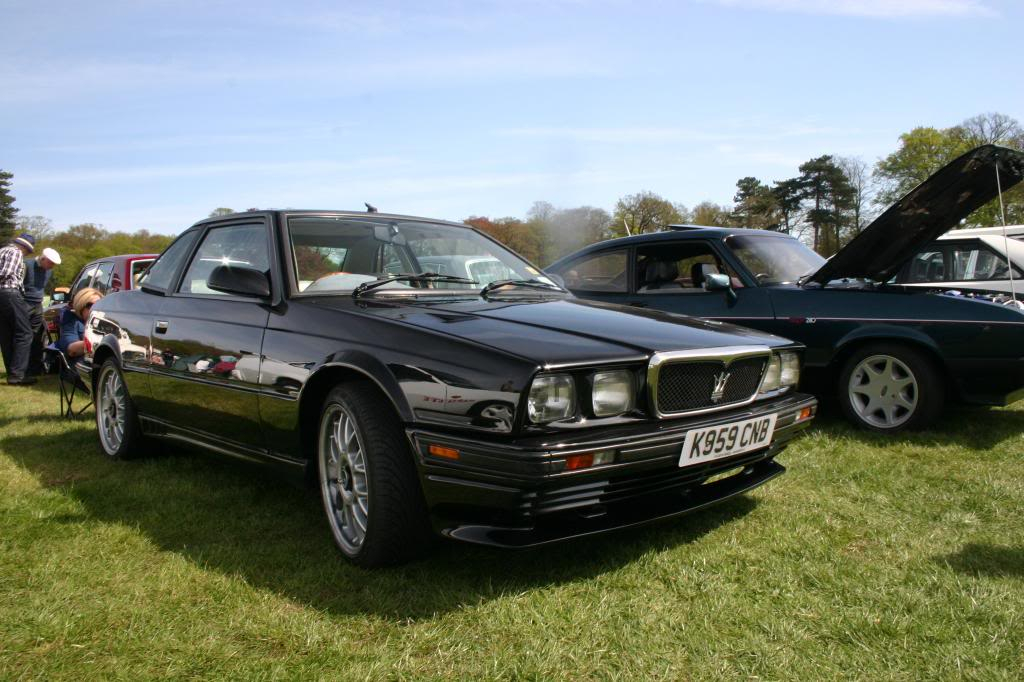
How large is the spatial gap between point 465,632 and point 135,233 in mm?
91904

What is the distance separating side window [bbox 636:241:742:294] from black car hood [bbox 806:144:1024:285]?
2.63 feet

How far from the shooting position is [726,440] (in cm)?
291

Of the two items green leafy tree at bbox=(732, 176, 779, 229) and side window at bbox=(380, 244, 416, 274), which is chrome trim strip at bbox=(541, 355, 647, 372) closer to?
side window at bbox=(380, 244, 416, 274)

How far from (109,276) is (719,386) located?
8599 millimetres

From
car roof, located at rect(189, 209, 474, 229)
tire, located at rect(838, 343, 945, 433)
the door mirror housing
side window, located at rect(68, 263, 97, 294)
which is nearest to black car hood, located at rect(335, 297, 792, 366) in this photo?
car roof, located at rect(189, 209, 474, 229)

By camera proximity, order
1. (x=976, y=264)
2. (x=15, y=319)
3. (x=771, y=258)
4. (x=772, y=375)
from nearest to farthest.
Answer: (x=772, y=375) → (x=771, y=258) → (x=976, y=264) → (x=15, y=319)

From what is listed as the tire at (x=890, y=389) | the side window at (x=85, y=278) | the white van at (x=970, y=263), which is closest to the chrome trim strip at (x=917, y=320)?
the tire at (x=890, y=389)

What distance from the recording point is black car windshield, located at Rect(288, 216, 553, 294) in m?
3.56

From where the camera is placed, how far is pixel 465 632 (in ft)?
8.02

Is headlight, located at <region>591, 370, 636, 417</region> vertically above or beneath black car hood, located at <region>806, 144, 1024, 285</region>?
beneath

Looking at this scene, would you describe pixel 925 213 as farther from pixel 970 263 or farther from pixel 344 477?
pixel 344 477

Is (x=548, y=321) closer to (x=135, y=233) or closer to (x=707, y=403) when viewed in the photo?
(x=707, y=403)

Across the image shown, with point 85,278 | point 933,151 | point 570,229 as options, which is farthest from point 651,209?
point 85,278

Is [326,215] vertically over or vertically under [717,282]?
over
